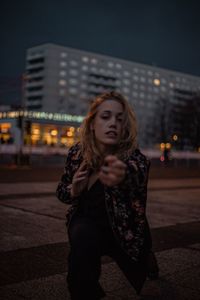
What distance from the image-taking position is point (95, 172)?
271cm

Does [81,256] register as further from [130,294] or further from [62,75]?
[62,75]

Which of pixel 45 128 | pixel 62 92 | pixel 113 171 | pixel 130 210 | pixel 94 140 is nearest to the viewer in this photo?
pixel 113 171

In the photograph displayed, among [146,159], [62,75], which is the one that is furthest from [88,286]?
[62,75]

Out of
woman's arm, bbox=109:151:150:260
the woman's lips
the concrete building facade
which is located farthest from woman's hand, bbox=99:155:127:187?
the concrete building facade

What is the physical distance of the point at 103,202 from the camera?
2.70m

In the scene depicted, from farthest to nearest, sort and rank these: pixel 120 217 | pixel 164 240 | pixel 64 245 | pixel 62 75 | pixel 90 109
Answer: pixel 62 75 → pixel 164 240 → pixel 64 245 → pixel 90 109 → pixel 120 217

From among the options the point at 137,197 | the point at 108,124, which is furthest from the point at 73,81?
the point at 137,197

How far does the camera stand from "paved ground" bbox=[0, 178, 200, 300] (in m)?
3.46

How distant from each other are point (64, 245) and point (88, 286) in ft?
8.72

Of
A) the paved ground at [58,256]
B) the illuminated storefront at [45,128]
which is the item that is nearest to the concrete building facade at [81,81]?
the illuminated storefront at [45,128]

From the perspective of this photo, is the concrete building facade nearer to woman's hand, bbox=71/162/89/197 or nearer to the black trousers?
the black trousers

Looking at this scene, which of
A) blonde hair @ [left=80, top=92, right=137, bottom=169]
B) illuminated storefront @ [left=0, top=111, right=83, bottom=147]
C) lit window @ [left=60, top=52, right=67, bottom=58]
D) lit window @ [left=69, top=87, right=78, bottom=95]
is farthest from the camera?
lit window @ [left=69, top=87, right=78, bottom=95]

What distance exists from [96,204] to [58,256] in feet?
6.70

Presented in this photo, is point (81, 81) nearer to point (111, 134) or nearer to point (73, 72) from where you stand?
point (73, 72)
